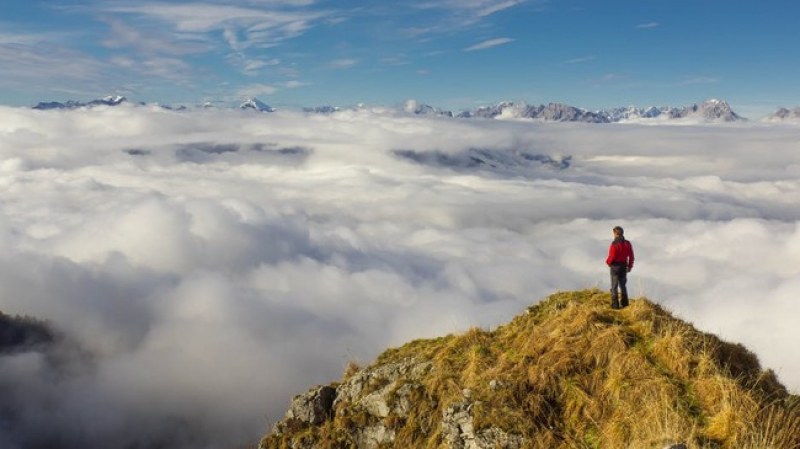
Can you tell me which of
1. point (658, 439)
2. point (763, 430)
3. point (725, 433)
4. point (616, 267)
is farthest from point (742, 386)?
point (616, 267)

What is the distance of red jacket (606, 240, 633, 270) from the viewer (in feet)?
65.3

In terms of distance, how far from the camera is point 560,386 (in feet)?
50.6

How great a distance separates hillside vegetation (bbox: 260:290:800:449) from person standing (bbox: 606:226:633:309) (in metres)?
0.60

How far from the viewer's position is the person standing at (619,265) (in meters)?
19.5

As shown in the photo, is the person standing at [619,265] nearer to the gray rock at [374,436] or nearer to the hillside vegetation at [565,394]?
the hillside vegetation at [565,394]

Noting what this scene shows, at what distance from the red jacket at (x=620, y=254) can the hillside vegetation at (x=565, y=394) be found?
1.62 metres

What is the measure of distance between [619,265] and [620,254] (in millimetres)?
609

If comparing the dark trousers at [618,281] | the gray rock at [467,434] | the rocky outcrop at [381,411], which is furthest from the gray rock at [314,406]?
the dark trousers at [618,281]

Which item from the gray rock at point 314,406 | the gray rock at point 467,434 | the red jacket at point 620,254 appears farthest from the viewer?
the gray rock at point 314,406

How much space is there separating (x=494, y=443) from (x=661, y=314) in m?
8.42

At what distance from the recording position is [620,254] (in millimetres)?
20062

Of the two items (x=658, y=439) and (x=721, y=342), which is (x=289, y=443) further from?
(x=721, y=342)

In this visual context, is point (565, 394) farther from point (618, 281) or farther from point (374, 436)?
point (374, 436)

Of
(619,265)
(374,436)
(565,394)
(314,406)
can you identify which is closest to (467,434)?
(565,394)
